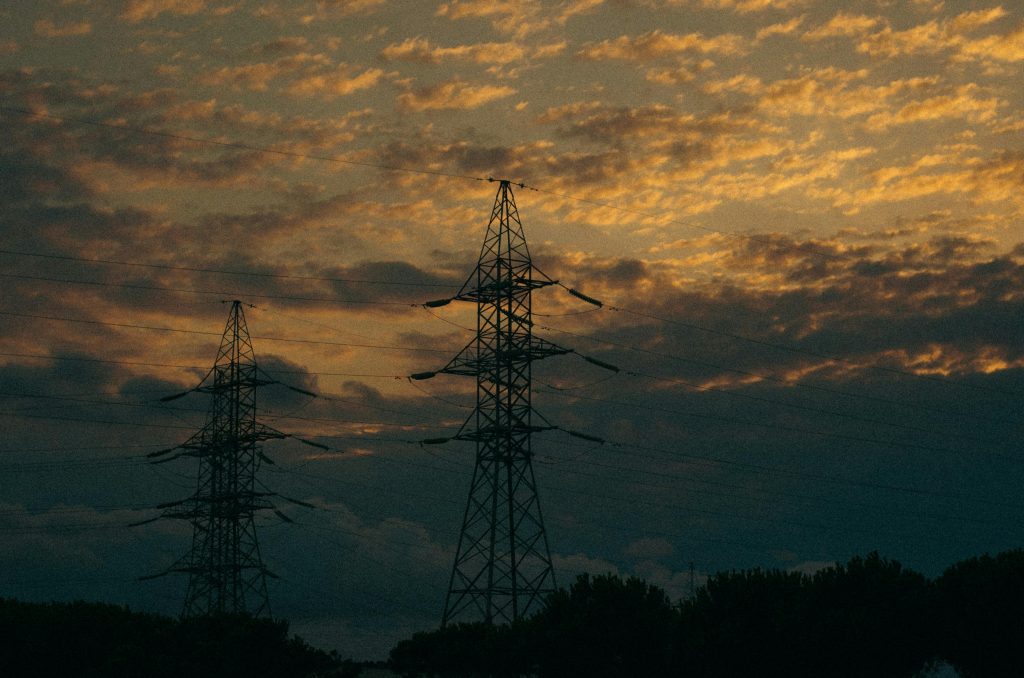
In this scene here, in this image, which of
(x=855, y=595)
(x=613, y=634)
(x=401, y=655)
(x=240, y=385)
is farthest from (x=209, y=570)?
(x=855, y=595)

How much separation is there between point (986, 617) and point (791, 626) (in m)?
9.13

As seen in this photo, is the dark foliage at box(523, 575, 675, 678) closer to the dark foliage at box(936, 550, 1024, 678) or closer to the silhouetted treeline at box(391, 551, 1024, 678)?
the silhouetted treeline at box(391, 551, 1024, 678)

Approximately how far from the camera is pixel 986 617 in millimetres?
54000

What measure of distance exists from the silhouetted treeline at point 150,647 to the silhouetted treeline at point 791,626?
12.1m

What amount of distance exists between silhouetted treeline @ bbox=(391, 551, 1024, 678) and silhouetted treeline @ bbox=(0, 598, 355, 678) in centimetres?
1209

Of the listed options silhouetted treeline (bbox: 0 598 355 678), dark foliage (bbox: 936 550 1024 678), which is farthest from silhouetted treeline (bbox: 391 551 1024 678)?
silhouetted treeline (bbox: 0 598 355 678)

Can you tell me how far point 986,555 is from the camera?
57.0 meters

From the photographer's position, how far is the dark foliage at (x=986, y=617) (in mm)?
52969

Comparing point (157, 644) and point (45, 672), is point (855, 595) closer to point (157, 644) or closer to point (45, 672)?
point (157, 644)

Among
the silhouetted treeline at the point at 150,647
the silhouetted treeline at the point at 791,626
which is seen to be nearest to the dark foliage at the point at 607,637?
the silhouetted treeline at the point at 791,626

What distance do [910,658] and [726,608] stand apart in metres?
9.28

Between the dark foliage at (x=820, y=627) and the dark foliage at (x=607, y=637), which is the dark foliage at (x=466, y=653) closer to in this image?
the dark foliage at (x=607, y=637)

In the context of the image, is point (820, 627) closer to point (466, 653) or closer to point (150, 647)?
point (466, 653)

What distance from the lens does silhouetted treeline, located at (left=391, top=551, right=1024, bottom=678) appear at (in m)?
54.7
